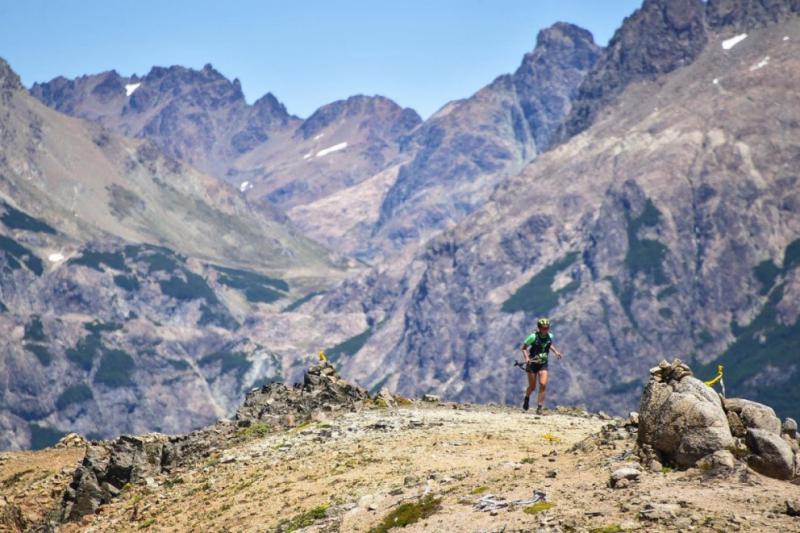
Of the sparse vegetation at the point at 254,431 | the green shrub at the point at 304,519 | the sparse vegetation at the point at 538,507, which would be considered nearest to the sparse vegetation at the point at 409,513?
the sparse vegetation at the point at 538,507

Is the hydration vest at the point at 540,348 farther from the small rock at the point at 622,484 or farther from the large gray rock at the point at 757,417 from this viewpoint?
the small rock at the point at 622,484

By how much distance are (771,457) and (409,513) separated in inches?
380

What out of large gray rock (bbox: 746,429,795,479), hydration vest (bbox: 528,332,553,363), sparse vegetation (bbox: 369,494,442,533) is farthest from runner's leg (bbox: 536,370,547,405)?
large gray rock (bbox: 746,429,795,479)

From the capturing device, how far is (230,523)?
3878 centimetres

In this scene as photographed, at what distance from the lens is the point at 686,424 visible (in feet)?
107

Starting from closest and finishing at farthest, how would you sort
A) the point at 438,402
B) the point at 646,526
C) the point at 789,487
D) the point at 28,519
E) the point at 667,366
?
the point at 646,526 → the point at 789,487 → the point at 667,366 → the point at 28,519 → the point at 438,402

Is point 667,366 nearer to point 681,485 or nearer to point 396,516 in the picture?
point 681,485

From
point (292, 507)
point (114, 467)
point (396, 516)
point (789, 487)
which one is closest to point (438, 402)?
point (114, 467)

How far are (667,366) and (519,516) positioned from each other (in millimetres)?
7922

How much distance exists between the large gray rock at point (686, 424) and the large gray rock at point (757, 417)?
0.63 m

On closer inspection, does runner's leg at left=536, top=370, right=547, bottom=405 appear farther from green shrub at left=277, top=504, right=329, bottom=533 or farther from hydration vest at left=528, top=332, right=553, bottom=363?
green shrub at left=277, top=504, right=329, bottom=533

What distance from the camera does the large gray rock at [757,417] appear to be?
33.7 m

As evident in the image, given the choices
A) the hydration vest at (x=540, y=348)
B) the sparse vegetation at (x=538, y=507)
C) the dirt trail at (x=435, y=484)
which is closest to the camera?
the dirt trail at (x=435, y=484)

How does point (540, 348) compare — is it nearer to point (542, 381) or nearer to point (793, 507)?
point (542, 381)
